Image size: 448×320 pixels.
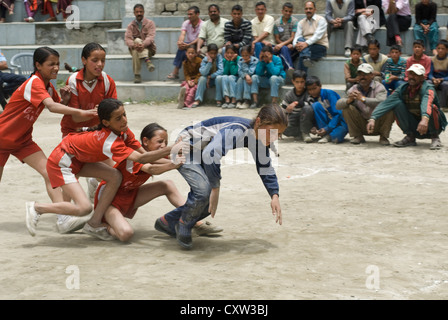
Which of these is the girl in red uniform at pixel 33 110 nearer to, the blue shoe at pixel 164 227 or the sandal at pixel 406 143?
the blue shoe at pixel 164 227

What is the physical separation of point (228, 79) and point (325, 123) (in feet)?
10.4

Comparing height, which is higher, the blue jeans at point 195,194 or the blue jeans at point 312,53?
the blue jeans at point 312,53

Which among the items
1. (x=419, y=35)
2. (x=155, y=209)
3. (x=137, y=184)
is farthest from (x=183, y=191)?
(x=419, y=35)

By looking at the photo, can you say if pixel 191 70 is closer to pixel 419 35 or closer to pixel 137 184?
pixel 419 35

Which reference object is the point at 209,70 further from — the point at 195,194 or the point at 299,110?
the point at 195,194

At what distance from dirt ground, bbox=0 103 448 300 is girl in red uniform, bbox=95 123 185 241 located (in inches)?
6.8

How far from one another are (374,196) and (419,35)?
22.5 ft

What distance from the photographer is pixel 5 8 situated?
17.0 metres

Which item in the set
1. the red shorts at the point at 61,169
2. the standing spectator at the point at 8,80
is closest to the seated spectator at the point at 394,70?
the standing spectator at the point at 8,80

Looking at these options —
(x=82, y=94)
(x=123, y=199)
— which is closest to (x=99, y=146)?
(x=123, y=199)

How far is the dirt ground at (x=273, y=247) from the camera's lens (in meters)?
4.31

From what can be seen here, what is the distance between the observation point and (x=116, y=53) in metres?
15.1

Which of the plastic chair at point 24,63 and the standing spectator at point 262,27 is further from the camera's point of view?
the plastic chair at point 24,63

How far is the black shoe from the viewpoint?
5215 millimetres
